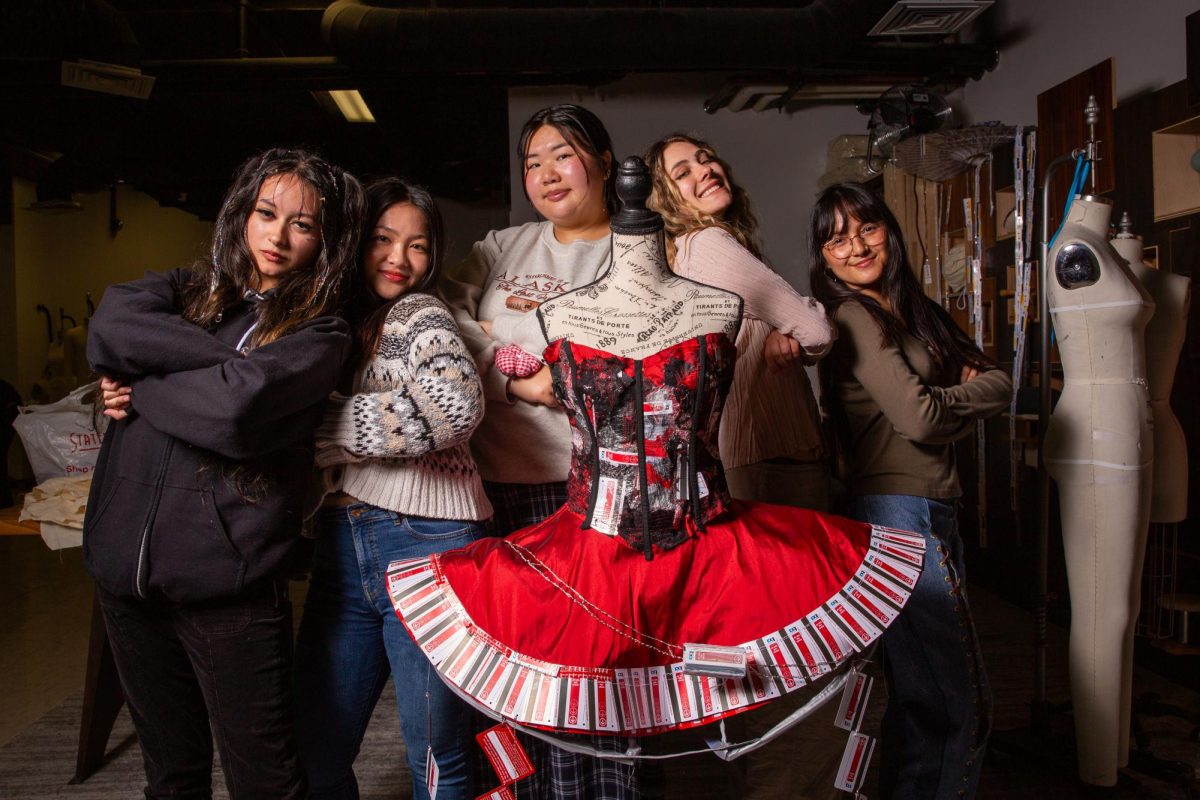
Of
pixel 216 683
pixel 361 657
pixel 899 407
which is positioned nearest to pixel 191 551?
pixel 216 683

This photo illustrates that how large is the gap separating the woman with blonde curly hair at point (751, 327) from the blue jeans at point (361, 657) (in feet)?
2.21

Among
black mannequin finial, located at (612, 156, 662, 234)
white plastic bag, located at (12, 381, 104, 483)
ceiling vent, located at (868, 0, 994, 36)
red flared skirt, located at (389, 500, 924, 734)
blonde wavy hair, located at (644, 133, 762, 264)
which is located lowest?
red flared skirt, located at (389, 500, 924, 734)

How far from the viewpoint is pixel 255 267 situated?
4.87ft

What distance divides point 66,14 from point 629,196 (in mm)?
3805

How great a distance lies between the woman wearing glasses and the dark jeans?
127cm

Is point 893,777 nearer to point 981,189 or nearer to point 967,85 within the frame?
point 981,189

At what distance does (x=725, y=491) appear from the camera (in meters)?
1.36

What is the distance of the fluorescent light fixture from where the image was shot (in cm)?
603

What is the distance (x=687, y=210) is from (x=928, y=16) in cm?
305

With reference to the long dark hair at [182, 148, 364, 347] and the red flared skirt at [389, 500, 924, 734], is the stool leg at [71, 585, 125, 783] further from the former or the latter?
the red flared skirt at [389, 500, 924, 734]

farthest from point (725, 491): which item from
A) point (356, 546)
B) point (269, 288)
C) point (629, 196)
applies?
point (269, 288)

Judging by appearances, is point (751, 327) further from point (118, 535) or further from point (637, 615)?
point (118, 535)

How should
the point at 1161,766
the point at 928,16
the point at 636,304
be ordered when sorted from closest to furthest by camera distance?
the point at 636,304
the point at 1161,766
the point at 928,16

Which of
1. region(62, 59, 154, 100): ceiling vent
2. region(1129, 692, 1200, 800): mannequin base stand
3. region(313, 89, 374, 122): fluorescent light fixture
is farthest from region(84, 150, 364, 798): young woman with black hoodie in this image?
region(313, 89, 374, 122): fluorescent light fixture
